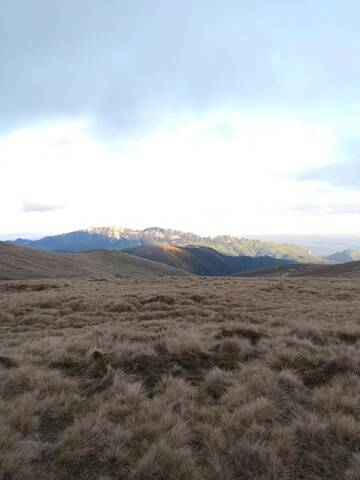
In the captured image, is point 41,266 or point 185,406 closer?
point 185,406

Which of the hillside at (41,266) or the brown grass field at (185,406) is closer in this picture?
the brown grass field at (185,406)

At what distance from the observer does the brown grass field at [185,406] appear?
4.13 metres

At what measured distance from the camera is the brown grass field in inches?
163

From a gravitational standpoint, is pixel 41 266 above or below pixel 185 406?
below

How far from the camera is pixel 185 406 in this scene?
5.61 metres

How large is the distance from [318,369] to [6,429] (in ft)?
21.4

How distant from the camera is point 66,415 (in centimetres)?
551

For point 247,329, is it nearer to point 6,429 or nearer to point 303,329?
point 303,329

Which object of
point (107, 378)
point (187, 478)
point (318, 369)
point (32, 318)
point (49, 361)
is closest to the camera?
point (187, 478)

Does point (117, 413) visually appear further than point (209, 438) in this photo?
Yes

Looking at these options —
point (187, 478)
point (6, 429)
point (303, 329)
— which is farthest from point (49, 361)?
point (303, 329)

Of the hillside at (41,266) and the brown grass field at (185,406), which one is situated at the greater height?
the brown grass field at (185,406)

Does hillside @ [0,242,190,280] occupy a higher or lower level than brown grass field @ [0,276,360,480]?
lower

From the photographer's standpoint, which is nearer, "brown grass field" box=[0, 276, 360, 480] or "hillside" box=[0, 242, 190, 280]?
"brown grass field" box=[0, 276, 360, 480]
